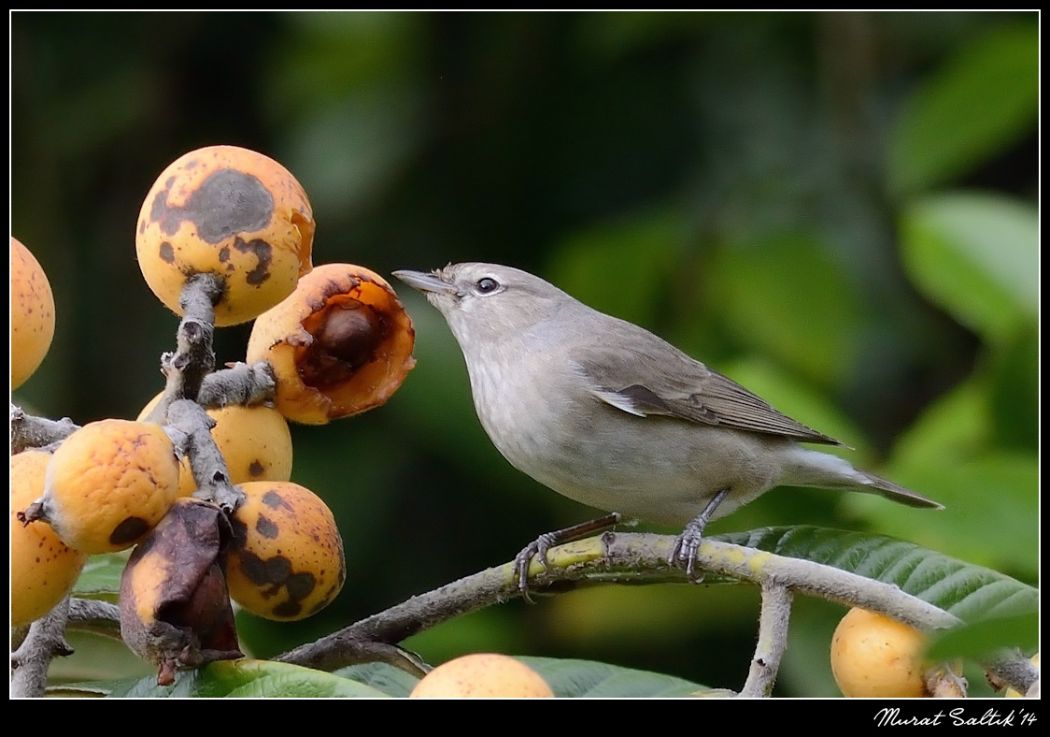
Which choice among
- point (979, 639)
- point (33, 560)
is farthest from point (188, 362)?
point (979, 639)

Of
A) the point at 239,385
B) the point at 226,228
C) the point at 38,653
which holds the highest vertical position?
the point at 226,228

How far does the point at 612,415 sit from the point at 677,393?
1.31 feet

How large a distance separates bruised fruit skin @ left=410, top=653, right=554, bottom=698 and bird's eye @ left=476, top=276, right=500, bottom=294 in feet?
8.54

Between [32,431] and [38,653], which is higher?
[32,431]

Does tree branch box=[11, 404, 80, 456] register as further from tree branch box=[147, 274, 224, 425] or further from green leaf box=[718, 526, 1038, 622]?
green leaf box=[718, 526, 1038, 622]

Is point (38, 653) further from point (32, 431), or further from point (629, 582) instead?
point (629, 582)

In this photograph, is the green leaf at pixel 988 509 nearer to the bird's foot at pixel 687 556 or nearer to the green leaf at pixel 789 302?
the bird's foot at pixel 687 556

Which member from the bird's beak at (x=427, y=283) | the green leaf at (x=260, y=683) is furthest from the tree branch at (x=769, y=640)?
the bird's beak at (x=427, y=283)

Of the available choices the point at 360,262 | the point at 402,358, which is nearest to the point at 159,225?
the point at 402,358

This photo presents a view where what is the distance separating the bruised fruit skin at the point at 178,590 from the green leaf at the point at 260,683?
0.27 ft

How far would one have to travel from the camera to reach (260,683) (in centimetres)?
199

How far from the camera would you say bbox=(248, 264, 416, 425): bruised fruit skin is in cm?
250

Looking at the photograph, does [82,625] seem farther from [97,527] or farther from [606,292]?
[606,292]

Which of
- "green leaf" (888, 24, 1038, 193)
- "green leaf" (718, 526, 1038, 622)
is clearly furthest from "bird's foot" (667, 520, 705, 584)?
"green leaf" (888, 24, 1038, 193)
